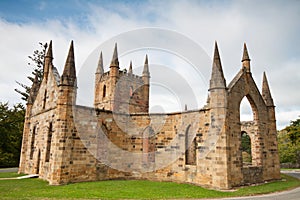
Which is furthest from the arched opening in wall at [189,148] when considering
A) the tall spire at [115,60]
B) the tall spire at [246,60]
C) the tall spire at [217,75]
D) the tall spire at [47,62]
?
the tall spire at [115,60]

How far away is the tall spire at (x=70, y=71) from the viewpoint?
16.9 metres

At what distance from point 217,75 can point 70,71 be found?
34.8 ft

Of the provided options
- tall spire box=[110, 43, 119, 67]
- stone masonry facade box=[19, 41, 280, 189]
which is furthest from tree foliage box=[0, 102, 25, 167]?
tall spire box=[110, 43, 119, 67]

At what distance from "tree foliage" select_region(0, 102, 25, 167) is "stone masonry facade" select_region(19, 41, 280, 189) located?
8.92 m

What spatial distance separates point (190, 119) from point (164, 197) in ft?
25.3

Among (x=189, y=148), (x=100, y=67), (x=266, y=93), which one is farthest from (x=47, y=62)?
(x=266, y=93)

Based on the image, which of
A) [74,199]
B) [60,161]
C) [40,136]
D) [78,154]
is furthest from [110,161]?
[74,199]

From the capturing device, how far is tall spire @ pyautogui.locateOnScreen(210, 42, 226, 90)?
15.8 meters

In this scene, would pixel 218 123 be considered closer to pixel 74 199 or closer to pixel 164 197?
pixel 164 197

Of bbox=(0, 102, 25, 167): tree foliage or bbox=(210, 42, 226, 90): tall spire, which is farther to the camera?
bbox=(0, 102, 25, 167): tree foliage

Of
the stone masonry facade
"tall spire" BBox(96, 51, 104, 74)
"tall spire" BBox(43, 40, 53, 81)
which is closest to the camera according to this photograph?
the stone masonry facade

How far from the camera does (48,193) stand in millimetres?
12031

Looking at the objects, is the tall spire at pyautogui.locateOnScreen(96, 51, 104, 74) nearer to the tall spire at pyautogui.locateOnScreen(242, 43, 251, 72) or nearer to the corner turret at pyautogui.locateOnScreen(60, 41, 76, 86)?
the corner turret at pyautogui.locateOnScreen(60, 41, 76, 86)

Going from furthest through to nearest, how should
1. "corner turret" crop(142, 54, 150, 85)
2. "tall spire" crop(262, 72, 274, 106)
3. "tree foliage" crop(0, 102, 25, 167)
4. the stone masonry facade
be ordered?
"corner turret" crop(142, 54, 150, 85) → "tree foliage" crop(0, 102, 25, 167) → "tall spire" crop(262, 72, 274, 106) → the stone masonry facade
